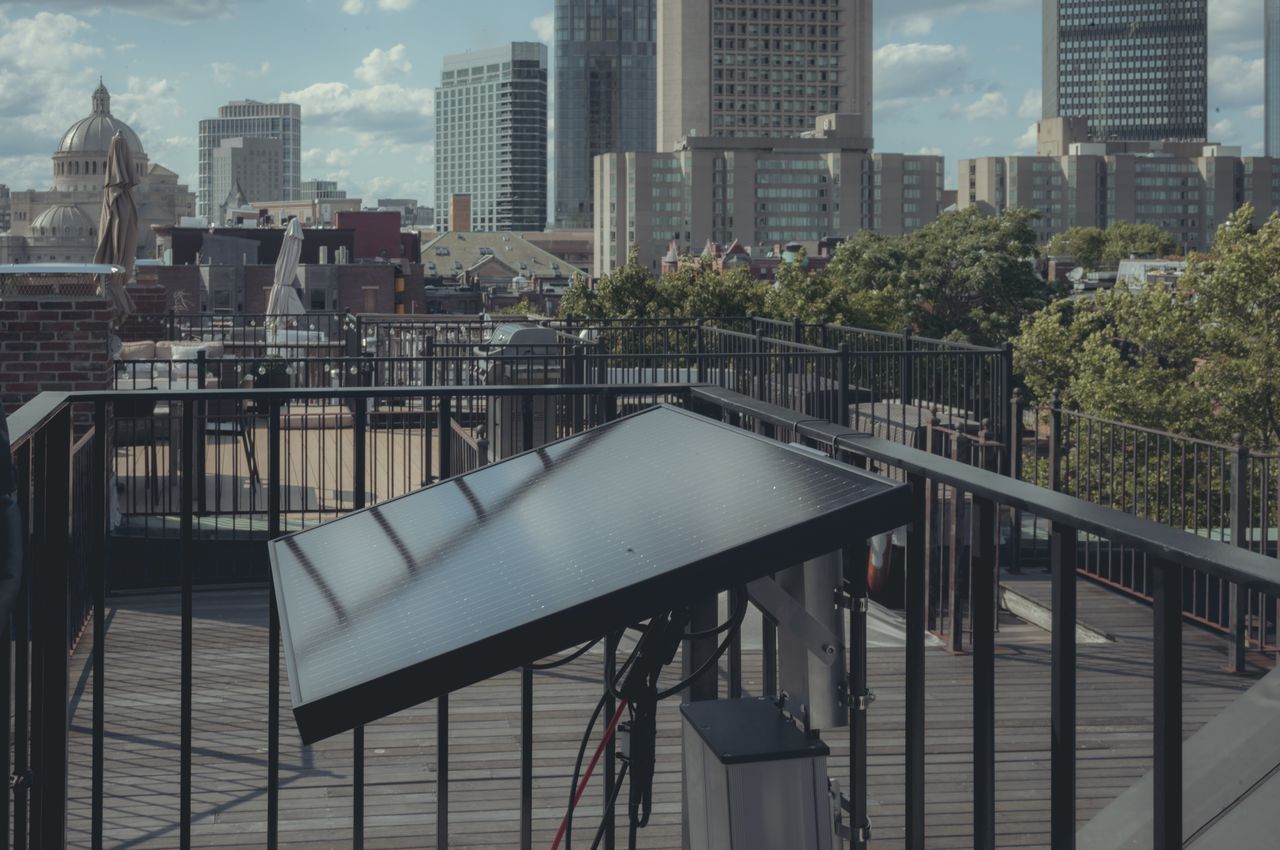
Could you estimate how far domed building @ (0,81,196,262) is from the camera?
172m

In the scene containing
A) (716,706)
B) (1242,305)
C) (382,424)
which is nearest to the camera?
(716,706)

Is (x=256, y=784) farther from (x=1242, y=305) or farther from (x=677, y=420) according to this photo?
(x=1242, y=305)

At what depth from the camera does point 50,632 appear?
116 inches

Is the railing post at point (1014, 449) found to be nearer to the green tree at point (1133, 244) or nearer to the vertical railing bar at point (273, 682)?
the vertical railing bar at point (273, 682)

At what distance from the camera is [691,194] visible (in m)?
173

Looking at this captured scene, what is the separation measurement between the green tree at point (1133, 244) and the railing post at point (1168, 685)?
155 meters

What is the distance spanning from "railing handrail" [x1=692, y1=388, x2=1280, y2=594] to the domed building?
170371 millimetres

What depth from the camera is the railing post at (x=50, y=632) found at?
2928mm

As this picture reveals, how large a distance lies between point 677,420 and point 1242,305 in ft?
112

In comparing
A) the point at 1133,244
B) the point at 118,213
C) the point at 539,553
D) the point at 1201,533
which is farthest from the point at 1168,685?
the point at 1133,244

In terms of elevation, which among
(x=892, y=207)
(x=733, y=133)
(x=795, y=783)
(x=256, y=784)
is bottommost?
(x=256, y=784)

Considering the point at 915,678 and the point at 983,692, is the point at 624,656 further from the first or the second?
the point at 983,692

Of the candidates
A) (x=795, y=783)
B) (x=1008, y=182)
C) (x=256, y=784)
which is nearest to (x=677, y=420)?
(x=795, y=783)

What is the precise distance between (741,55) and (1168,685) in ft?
666
